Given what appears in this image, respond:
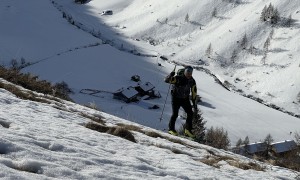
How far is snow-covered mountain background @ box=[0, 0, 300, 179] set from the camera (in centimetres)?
855

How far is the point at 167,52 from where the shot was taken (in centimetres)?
12988

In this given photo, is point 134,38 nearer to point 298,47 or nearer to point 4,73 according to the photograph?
point 298,47

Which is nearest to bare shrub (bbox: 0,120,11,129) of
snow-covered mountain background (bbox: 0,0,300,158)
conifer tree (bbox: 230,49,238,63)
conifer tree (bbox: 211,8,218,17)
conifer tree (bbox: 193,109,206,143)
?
conifer tree (bbox: 193,109,206,143)

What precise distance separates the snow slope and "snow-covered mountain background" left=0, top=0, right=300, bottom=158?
49180 millimetres

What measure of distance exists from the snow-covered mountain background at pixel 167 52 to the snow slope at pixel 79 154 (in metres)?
49.2

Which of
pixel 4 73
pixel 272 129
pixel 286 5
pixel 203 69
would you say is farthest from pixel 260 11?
pixel 4 73

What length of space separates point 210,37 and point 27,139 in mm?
132408

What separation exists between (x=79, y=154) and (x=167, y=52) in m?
122

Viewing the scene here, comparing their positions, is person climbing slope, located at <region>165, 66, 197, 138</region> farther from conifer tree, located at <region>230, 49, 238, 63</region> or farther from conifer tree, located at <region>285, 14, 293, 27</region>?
conifer tree, located at <region>285, 14, 293, 27</region>

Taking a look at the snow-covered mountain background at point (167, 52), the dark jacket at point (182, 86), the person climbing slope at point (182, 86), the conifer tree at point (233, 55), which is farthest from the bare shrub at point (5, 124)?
the conifer tree at point (233, 55)

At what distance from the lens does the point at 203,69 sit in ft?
392

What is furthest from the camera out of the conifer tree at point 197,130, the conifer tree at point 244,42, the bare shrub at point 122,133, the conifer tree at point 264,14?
the conifer tree at point 264,14

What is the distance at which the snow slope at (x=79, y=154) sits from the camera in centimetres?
705

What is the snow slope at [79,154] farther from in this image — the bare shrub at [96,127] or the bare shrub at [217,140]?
the bare shrub at [217,140]
